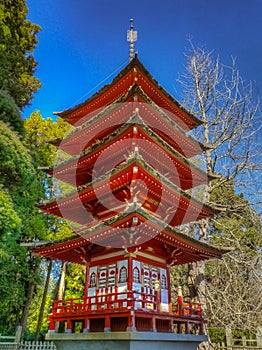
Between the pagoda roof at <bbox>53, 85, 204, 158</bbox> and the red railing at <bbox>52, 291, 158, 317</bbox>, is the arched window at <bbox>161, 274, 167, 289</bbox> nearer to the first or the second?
the red railing at <bbox>52, 291, 158, 317</bbox>

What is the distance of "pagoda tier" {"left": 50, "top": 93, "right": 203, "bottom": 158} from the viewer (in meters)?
11.6

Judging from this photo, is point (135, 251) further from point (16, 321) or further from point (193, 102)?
point (16, 321)

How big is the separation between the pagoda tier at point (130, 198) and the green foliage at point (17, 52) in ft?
30.7

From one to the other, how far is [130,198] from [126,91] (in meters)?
4.89

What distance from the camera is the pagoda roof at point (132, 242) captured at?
9.15 m

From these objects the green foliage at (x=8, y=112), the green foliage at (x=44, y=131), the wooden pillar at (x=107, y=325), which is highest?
the green foliage at (x=44, y=131)

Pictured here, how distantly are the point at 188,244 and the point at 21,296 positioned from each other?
1257 centimetres

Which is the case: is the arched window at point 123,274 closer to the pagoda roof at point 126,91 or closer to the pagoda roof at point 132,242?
the pagoda roof at point 132,242

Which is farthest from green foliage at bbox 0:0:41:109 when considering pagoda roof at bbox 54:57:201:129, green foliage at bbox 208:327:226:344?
green foliage at bbox 208:327:226:344

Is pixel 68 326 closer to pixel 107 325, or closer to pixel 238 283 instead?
pixel 107 325

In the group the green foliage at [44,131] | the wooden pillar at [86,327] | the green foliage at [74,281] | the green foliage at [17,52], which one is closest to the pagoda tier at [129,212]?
the wooden pillar at [86,327]

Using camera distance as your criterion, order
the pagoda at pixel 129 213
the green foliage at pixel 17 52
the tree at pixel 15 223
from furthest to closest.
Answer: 1. the green foliage at pixel 17 52
2. the tree at pixel 15 223
3. the pagoda at pixel 129 213

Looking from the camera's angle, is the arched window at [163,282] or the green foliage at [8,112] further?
the green foliage at [8,112]

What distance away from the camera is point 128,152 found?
11773mm
